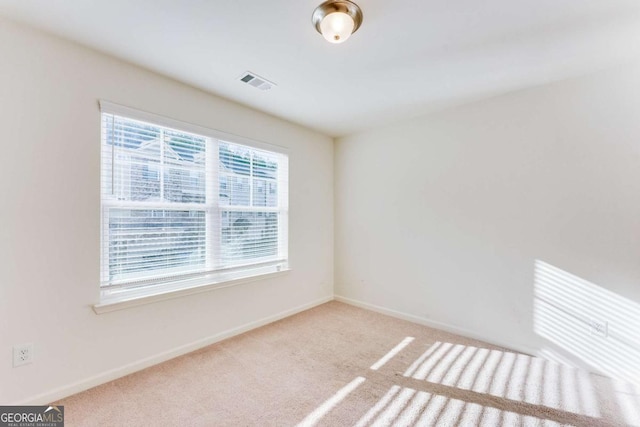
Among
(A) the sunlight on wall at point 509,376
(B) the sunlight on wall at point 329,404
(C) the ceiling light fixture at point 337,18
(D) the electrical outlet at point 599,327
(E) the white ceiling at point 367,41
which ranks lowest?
(A) the sunlight on wall at point 509,376

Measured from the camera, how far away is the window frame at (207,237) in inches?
82.7

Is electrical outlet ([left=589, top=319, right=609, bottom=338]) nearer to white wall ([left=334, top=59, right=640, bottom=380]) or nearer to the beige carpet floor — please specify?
white wall ([left=334, top=59, right=640, bottom=380])

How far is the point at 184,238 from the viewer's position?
2.57 meters

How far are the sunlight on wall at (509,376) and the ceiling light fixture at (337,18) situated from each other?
251 centimetres

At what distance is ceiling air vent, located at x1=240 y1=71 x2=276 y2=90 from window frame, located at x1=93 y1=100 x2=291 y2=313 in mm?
608

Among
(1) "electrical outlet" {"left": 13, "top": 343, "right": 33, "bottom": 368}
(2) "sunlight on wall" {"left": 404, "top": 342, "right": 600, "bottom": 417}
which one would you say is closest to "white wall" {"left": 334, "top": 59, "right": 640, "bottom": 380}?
(2) "sunlight on wall" {"left": 404, "top": 342, "right": 600, "bottom": 417}

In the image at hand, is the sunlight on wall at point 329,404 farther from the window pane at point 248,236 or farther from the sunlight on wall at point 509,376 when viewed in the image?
the window pane at point 248,236

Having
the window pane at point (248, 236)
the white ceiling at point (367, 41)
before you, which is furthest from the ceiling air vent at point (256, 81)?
the window pane at point (248, 236)

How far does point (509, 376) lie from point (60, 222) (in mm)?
3527

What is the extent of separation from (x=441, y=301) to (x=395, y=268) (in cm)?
65

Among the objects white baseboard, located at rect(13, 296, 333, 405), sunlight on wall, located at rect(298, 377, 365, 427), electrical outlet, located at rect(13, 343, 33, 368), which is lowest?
sunlight on wall, located at rect(298, 377, 365, 427)

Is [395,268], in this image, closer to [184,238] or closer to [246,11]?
[184,238]

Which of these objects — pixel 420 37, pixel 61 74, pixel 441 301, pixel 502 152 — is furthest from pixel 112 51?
pixel 441 301

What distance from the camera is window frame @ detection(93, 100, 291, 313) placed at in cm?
210
